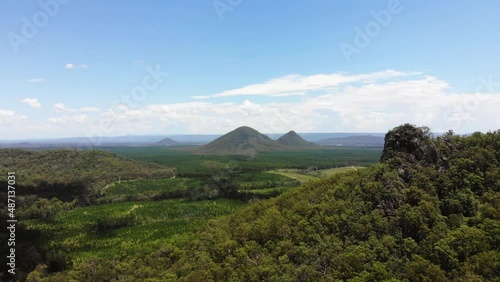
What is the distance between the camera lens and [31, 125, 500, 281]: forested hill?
44.8 meters

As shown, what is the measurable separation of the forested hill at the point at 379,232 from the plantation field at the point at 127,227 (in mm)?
23824

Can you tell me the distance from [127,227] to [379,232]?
94.0 meters

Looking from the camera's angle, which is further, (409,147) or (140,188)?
(140,188)

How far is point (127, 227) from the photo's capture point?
118250 mm

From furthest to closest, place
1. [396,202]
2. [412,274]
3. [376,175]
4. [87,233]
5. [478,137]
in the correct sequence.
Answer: [87,233] < [478,137] < [376,175] < [396,202] < [412,274]

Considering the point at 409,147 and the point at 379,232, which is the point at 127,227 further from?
the point at 409,147

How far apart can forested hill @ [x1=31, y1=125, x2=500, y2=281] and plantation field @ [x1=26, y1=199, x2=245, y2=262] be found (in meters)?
23.8

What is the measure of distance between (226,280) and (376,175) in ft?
121

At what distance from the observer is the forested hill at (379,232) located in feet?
147

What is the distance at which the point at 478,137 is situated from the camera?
70438mm

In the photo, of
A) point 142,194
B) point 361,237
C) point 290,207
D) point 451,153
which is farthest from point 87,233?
point 451,153

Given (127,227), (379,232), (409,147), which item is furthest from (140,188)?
(379,232)

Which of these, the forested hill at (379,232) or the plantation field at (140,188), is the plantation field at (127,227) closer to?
the plantation field at (140,188)

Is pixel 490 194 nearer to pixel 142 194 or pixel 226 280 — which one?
pixel 226 280
